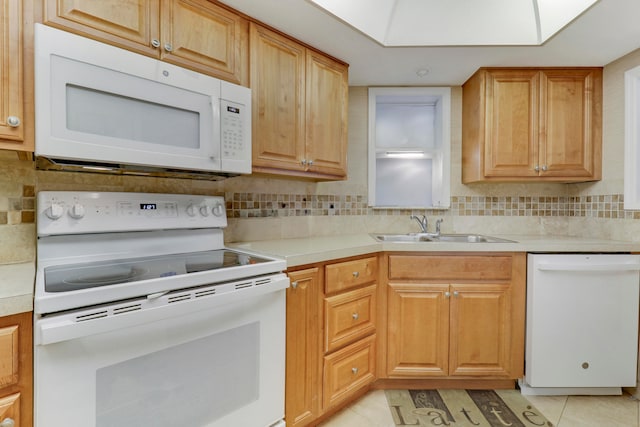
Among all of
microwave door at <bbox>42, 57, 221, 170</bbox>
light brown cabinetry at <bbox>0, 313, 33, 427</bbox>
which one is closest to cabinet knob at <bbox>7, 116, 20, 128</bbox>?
microwave door at <bbox>42, 57, 221, 170</bbox>

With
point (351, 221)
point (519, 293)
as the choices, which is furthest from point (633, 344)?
point (351, 221)

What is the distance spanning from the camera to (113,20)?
3.89ft

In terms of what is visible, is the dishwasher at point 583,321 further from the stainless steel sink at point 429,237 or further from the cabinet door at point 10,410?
the cabinet door at point 10,410

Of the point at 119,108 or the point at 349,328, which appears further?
the point at 349,328

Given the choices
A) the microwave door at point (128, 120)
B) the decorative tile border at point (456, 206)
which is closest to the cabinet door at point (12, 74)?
the microwave door at point (128, 120)

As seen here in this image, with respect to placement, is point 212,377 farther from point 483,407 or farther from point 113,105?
point 483,407

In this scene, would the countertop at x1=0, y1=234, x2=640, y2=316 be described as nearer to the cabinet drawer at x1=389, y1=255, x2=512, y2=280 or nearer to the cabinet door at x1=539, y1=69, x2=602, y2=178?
the cabinet drawer at x1=389, y1=255, x2=512, y2=280

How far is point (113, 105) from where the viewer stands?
45.1 inches

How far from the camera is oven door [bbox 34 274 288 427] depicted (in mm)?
844

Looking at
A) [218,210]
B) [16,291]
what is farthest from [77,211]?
[218,210]

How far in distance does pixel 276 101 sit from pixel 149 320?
3.98 ft

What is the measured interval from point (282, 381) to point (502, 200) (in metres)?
2.09

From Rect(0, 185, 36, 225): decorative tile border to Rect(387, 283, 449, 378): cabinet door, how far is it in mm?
1735

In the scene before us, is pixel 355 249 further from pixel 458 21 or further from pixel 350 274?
pixel 458 21
